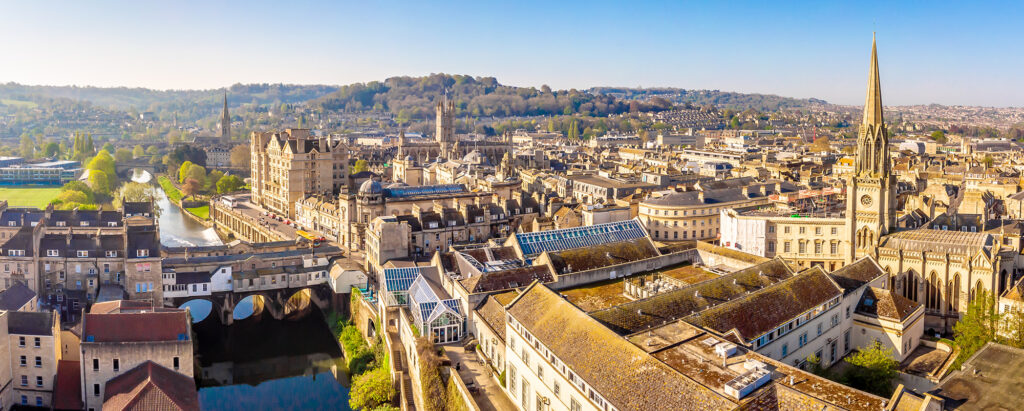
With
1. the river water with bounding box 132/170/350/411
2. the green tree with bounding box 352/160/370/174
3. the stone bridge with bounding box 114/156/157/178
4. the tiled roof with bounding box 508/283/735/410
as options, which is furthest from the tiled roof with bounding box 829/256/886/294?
the stone bridge with bounding box 114/156/157/178

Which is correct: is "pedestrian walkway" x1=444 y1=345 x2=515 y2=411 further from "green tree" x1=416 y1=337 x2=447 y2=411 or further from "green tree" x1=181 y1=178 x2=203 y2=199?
"green tree" x1=181 y1=178 x2=203 y2=199

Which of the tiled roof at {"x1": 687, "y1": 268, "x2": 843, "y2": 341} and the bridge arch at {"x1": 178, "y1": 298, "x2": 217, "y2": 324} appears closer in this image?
the tiled roof at {"x1": 687, "y1": 268, "x2": 843, "y2": 341}

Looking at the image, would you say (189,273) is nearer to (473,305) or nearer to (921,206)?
(473,305)

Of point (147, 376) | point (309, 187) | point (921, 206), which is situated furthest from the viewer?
point (309, 187)

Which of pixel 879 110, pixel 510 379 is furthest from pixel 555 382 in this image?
pixel 879 110

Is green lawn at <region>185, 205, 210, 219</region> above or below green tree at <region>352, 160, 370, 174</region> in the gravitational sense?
below
